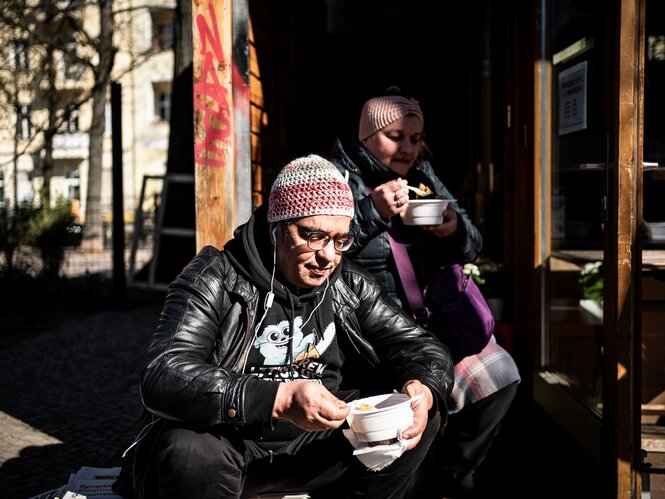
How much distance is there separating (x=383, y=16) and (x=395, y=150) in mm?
4797

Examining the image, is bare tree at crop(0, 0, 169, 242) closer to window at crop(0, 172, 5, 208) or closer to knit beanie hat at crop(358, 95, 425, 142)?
window at crop(0, 172, 5, 208)

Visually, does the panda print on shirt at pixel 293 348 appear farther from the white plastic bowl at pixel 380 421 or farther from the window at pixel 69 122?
the window at pixel 69 122

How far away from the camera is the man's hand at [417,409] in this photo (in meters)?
2.30

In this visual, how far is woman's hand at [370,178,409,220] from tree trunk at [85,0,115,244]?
9786 mm

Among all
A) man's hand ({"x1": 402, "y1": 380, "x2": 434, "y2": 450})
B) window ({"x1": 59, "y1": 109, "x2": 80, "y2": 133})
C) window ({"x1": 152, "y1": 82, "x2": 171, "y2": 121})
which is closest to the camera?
man's hand ({"x1": 402, "y1": 380, "x2": 434, "y2": 450})

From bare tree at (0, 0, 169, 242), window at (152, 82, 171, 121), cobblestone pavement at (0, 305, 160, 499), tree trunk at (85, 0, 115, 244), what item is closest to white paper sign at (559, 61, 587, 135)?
cobblestone pavement at (0, 305, 160, 499)

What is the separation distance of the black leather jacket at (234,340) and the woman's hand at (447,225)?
43 cm

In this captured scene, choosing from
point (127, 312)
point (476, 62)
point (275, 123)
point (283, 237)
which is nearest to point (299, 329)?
point (283, 237)

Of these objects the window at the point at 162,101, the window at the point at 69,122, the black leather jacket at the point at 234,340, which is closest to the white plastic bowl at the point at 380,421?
the black leather jacket at the point at 234,340

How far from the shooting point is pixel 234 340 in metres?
2.46

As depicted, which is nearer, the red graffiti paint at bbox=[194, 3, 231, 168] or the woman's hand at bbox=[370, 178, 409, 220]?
the woman's hand at bbox=[370, 178, 409, 220]

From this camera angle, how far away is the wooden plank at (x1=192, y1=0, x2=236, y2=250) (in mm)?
3254

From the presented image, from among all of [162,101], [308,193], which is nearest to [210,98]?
[308,193]

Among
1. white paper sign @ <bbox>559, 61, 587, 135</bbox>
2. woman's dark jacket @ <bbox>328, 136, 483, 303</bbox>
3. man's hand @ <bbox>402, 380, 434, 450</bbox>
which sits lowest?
man's hand @ <bbox>402, 380, 434, 450</bbox>
